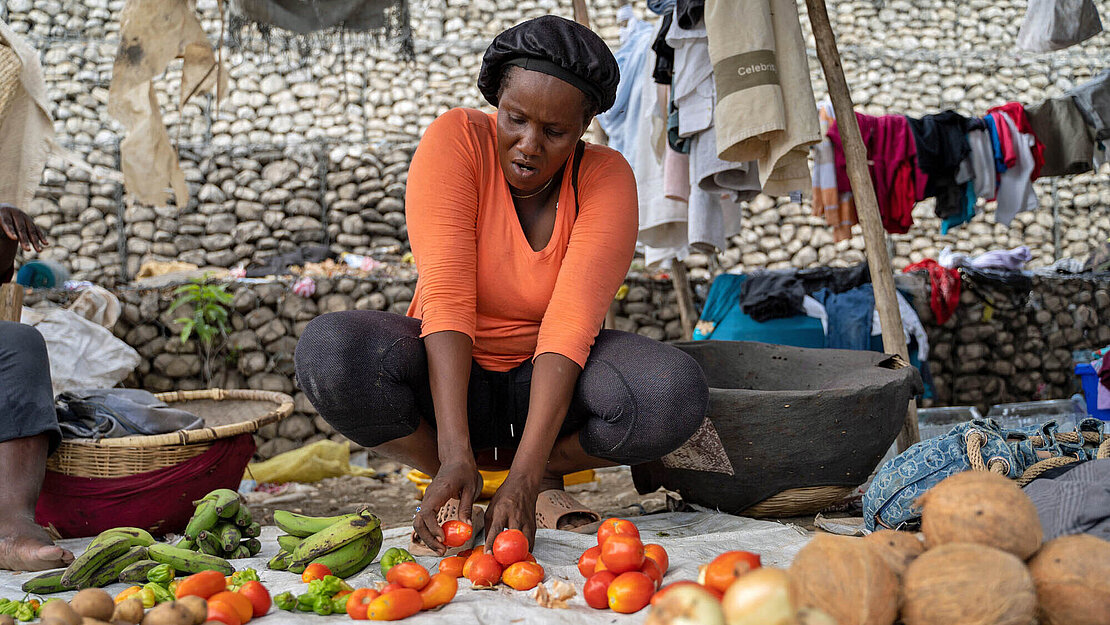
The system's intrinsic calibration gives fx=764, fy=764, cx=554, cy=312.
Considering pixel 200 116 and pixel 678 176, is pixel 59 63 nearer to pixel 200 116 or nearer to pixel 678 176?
pixel 200 116

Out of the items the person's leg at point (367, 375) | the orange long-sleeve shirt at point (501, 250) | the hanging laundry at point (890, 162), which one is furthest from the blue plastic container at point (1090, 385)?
the person's leg at point (367, 375)

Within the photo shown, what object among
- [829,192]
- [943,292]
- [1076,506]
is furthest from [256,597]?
[943,292]

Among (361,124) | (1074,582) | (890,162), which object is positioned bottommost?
(1074,582)

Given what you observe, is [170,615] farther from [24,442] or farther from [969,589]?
[24,442]

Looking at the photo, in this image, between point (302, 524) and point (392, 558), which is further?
point (302, 524)

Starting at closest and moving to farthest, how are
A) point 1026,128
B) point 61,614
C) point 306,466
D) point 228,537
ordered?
1. point 61,614
2. point 228,537
3. point 306,466
4. point 1026,128

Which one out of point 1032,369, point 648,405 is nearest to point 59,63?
point 648,405

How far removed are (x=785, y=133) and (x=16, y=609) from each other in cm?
271

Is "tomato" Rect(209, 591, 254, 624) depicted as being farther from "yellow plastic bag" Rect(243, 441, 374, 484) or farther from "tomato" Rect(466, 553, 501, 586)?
"yellow plastic bag" Rect(243, 441, 374, 484)

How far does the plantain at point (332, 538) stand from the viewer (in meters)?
1.68

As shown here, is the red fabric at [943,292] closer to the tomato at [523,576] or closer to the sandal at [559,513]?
the sandal at [559,513]

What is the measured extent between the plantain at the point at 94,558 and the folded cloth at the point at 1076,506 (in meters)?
1.86

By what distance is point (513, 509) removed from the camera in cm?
167

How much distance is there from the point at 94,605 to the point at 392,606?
0.48 metres
